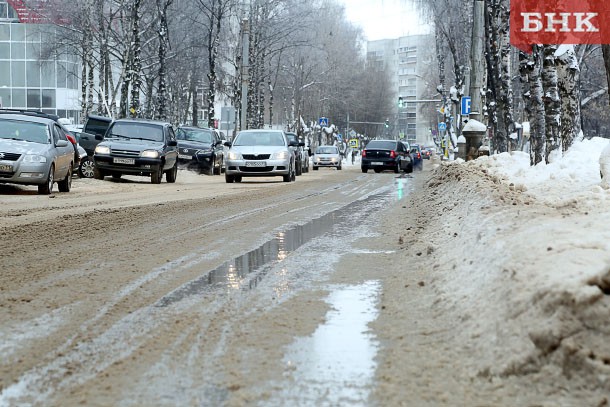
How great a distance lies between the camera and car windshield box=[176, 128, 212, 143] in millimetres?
38812

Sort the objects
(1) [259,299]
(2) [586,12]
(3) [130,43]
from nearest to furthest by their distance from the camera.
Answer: (1) [259,299]
(2) [586,12]
(3) [130,43]

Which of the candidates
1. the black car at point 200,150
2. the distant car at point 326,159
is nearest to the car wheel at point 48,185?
the black car at point 200,150

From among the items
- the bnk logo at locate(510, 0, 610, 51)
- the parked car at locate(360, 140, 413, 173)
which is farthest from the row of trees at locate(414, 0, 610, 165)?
the parked car at locate(360, 140, 413, 173)

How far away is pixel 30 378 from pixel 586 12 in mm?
28433

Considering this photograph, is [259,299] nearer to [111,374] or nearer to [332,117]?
[111,374]

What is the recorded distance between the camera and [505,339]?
4.79 meters

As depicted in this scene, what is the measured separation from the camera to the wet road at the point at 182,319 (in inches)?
174

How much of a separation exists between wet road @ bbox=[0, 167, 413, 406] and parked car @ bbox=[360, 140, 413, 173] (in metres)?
35.0

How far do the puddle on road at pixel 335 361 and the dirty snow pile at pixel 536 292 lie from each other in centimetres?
53

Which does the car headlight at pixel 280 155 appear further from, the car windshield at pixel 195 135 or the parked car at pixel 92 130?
the car windshield at pixel 195 135

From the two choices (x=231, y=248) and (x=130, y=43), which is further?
(x=130, y=43)

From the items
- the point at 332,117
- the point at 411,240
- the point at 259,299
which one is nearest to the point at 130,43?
the point at 411,240

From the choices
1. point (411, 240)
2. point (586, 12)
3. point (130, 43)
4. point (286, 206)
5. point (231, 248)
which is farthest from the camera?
point (130, 43)

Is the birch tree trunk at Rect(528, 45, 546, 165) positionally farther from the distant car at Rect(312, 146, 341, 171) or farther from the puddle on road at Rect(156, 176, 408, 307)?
the distant car at Rect(312, 146, 341, 171)
